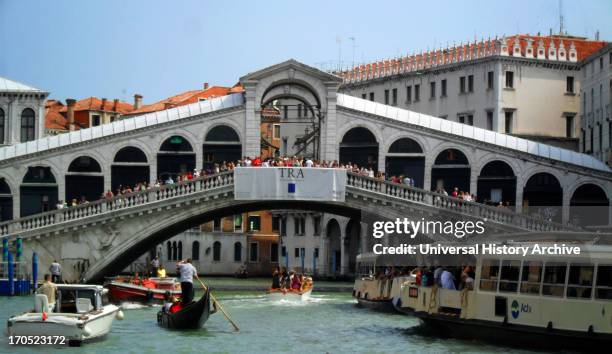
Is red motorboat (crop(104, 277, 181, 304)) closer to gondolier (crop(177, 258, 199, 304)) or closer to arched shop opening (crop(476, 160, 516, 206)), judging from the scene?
gondolier (crop(177, 258, 199, 304))

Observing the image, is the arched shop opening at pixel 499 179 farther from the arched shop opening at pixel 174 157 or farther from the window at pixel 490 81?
the window at pixel 490 81

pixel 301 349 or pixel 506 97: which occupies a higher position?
pixel 506 97

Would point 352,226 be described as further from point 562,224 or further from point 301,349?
point 301,349

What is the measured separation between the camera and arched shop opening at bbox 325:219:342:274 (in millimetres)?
66000

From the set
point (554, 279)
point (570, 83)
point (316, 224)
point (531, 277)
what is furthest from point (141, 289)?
point (316, 224)

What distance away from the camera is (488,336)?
88.3 feet

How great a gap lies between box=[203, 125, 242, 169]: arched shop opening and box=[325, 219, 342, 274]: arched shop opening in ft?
69.8

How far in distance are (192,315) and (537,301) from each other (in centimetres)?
761

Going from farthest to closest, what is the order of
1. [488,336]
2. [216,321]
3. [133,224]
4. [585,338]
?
[133,224], [216,321], [488,336], [585,338]

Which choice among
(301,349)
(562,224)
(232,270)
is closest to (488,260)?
(301,349)

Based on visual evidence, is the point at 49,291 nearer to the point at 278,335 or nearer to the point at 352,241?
the point at 278,335

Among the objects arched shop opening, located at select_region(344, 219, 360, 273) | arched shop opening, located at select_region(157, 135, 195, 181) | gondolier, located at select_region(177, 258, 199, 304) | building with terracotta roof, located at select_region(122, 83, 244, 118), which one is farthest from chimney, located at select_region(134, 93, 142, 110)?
gondolier, located at select_region(177, 258, 199, 304)

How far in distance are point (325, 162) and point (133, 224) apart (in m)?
5.96

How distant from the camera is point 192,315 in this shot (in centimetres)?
2984
